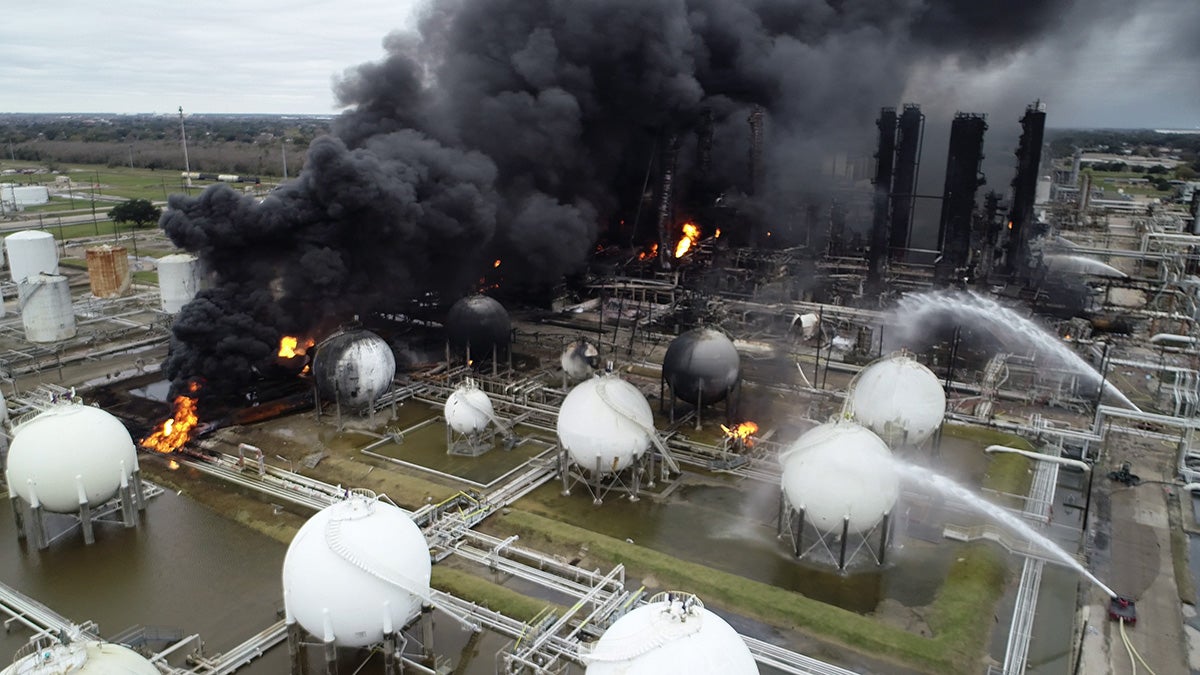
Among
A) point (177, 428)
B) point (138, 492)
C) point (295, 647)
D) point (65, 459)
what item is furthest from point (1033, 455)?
point (177, 428)

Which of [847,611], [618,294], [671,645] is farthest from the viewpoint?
[618,294]

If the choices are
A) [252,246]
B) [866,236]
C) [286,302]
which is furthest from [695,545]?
[866,236]

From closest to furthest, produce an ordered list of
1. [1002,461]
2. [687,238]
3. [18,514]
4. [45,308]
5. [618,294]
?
[18,514] → [1002,461] → [45,308] → [618,294] → [687,238]

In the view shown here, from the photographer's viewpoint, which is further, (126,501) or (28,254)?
(28,254)

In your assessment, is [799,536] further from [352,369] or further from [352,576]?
[352,369]

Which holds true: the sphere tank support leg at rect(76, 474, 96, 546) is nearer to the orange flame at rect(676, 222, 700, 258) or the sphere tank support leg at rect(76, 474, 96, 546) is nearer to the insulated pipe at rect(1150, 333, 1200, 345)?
the insulated pipe at rect(1150, 333, 1200, 345)

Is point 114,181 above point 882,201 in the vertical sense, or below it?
below

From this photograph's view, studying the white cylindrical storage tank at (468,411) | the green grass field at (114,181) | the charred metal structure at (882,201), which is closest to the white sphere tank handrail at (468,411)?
the white cylindrical storage tank at (468,411)

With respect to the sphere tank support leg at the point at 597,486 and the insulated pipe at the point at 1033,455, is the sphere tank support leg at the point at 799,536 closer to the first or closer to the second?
the sphere tank support leg at the point at 597,486

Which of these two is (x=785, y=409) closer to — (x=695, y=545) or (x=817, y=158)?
(x=695, y=545)
